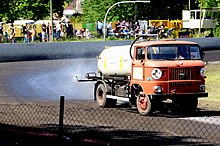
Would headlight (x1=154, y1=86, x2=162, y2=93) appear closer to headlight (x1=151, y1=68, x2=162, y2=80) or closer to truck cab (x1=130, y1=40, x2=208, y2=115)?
truck cab (x1=130, y1=40, x2=208, y2=115)

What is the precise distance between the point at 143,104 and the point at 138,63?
45.3 inches

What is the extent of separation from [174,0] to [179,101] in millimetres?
65388

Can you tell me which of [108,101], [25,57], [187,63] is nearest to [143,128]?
[187,63]

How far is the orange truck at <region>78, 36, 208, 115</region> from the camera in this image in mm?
15758

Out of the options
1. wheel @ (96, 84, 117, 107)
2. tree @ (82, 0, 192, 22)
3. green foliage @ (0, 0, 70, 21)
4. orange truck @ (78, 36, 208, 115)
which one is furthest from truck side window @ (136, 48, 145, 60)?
green foliage @ (0, 0, 70, 21)

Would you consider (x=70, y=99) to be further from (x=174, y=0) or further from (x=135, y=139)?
(x=174, y=0)

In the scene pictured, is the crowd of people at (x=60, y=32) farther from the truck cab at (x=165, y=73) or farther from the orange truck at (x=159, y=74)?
the truck cab at (x=165, y=73)

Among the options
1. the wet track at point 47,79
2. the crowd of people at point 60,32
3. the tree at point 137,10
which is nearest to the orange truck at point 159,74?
the wet track at point 47,79

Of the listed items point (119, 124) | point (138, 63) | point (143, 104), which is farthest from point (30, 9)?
point (119, 124)

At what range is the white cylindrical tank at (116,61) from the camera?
16969 mm

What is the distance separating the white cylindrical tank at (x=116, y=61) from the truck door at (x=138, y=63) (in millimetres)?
296

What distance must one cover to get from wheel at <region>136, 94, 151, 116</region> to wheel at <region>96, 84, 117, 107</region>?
188 cm

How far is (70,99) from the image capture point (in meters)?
20.5

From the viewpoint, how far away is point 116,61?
1736cm
